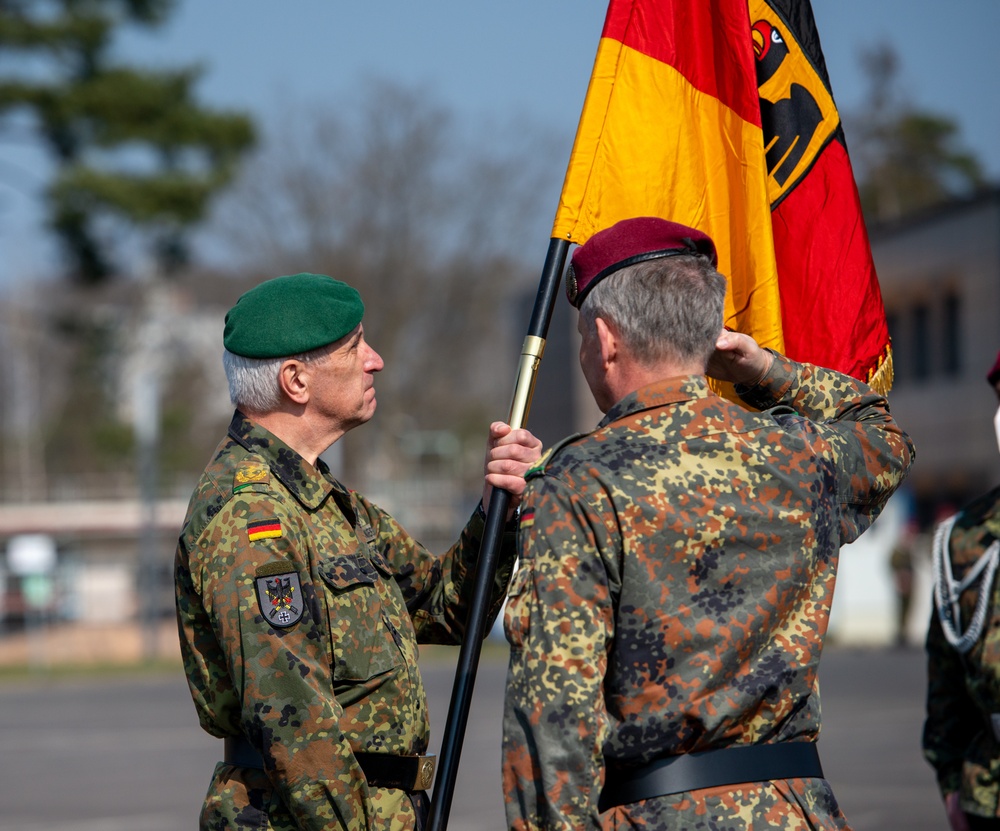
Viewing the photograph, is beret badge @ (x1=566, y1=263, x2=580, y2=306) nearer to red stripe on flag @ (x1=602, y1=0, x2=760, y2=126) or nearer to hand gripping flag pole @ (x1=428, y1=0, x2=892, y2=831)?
hand gripping flag pole @ (x1=428, y1=0, x2=892, y2=831)

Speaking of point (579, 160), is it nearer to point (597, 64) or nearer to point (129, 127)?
point (597, 64)

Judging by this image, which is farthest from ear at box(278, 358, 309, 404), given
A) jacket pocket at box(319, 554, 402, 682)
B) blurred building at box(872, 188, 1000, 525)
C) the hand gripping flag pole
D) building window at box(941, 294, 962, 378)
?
building window at box(941, 294, 962, 378)

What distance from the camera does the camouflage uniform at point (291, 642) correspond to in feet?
9.25

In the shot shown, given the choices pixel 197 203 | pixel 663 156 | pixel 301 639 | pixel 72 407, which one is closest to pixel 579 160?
pixel 663 156

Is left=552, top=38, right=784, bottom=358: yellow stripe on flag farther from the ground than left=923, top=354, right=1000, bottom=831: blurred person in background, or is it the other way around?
left=552, top=38, right=784, bottom=358: yellow stripe on flag

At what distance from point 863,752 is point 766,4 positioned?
8.50 metres

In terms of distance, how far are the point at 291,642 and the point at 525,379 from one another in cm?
77

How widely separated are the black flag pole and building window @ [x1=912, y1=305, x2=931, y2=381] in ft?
95.3

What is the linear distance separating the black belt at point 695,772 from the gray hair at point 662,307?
72cm

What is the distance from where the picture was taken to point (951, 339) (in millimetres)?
30109

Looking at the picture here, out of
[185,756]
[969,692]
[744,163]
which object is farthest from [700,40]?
[185,756]

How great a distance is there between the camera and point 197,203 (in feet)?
85.5

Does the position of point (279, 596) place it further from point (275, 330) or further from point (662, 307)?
point (662, 307)

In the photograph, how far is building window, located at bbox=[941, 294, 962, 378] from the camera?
Answer: 2962cm
